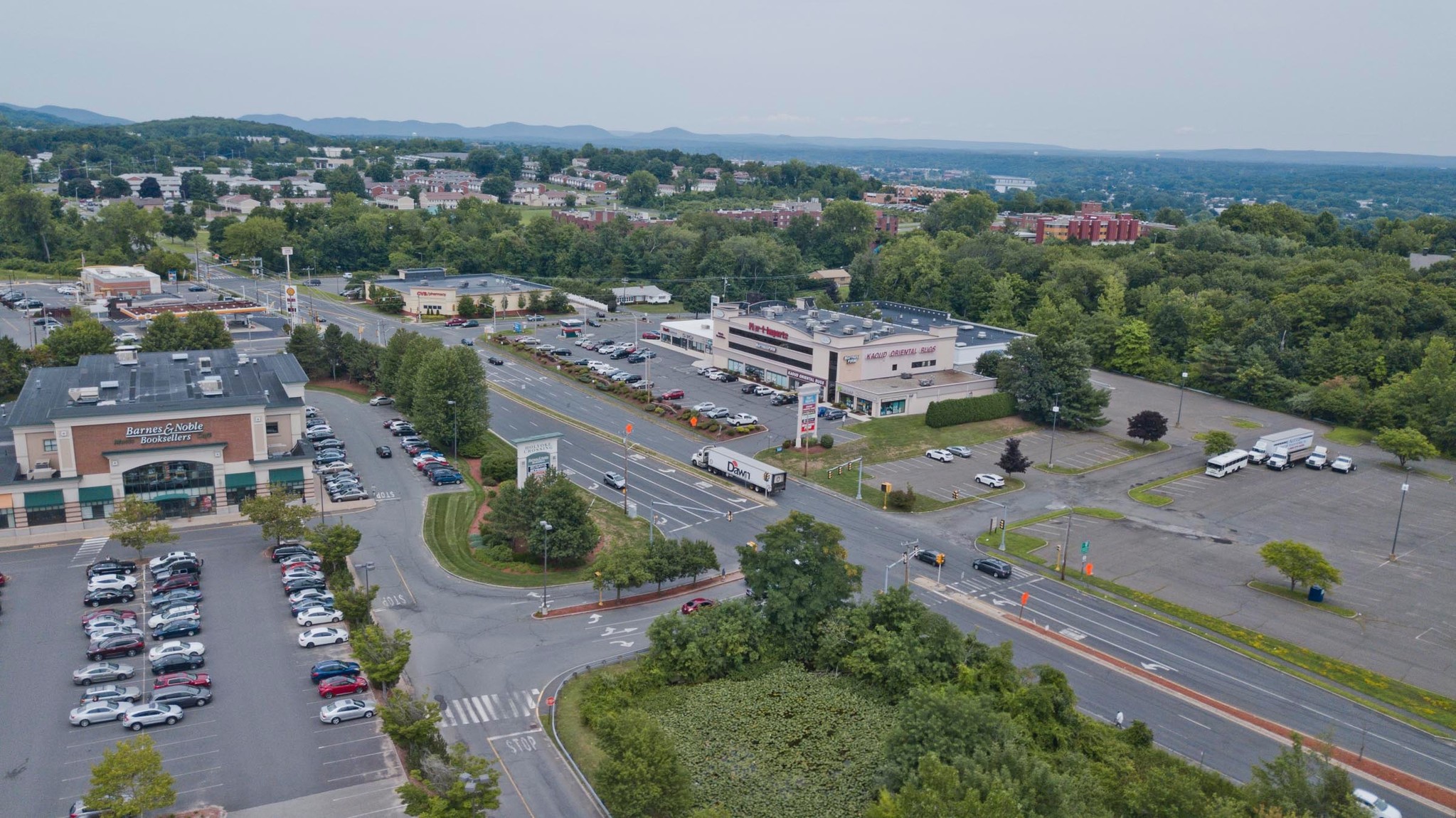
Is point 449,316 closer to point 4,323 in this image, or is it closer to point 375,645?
point 4,323

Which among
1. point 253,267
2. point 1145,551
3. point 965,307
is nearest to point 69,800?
point 1145,551

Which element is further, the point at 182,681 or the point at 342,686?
the point at 342,686

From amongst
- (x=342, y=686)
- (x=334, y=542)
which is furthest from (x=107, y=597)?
(x=342, y=686)

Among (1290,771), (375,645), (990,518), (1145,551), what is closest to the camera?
(1290,771)

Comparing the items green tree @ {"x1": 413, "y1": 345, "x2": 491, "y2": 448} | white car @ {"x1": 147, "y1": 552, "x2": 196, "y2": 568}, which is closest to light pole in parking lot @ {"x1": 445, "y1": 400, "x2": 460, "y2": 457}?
green tree @ {"x1": 413, "y1": 345, "x2": 491, "y2": 448}

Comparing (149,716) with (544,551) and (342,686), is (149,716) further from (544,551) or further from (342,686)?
(544,551)

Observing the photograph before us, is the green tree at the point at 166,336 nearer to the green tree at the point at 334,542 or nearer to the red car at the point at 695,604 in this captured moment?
the green tree at the point at 334,542
